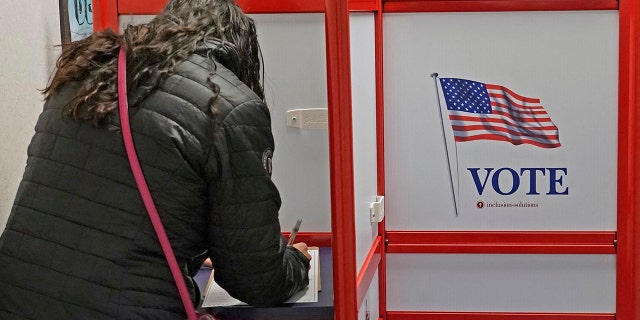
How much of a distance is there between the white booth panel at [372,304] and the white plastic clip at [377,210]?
0.20 meters

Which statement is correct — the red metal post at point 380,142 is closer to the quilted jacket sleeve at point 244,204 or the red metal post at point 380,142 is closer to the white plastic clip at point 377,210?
→ the white plastic clip at point 377,210

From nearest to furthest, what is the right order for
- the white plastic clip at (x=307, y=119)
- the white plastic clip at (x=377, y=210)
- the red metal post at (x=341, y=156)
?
1. the red metal post at (x=341, y=156)
2. the white plastic clip at (x=307, y=119)
3. the white plastic clip at (x=377, y=210)

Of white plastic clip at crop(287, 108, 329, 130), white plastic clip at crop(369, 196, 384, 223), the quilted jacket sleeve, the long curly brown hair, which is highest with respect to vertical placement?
the long curly brown hair

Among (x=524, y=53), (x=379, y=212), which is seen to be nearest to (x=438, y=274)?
(x=379, y=212)

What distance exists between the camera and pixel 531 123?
2604 millimetres

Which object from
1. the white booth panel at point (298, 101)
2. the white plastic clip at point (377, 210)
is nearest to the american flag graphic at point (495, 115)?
the white plastic clip at point (377, 210)

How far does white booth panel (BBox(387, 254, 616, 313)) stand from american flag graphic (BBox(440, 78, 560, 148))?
0.40 m

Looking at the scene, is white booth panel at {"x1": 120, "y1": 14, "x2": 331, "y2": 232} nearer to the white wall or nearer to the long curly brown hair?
the white wall

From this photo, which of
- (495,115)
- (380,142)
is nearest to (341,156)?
(380,142)

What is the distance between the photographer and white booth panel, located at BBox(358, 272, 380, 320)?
212 cm

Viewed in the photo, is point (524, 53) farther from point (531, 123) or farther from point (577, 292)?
Result: point (577, 292)

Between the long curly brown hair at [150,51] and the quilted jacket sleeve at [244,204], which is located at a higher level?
the long curly brown hair at [150,51]

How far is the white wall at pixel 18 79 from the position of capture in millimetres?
2004

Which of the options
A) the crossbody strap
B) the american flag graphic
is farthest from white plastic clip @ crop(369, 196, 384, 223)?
the crossbody strap
